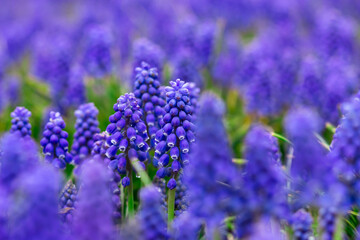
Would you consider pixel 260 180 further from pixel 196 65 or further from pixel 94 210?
pixel 196 65

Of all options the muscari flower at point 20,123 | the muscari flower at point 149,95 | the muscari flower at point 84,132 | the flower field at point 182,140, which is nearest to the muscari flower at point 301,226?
the flower field at point 182,140

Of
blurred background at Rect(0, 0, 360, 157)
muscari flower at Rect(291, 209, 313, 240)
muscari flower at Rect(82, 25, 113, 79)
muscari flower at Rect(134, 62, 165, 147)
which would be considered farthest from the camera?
muscari flower at Rect(82, 25, 113, 79)

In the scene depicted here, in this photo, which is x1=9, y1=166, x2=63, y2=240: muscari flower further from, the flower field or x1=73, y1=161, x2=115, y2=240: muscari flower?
x1=73, y1=161, x2=115, y2=240: muscari flower

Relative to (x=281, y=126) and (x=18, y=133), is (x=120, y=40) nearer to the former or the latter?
(x=281, y=126)

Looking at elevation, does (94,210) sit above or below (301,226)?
below

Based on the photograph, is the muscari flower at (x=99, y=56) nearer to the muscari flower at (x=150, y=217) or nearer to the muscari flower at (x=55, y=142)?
the muscari flower at (x=55, y=142)

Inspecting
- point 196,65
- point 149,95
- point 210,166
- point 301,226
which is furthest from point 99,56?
point 210,166

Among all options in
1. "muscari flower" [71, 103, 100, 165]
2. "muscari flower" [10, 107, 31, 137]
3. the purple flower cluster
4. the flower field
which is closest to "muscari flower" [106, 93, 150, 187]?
the flower field
